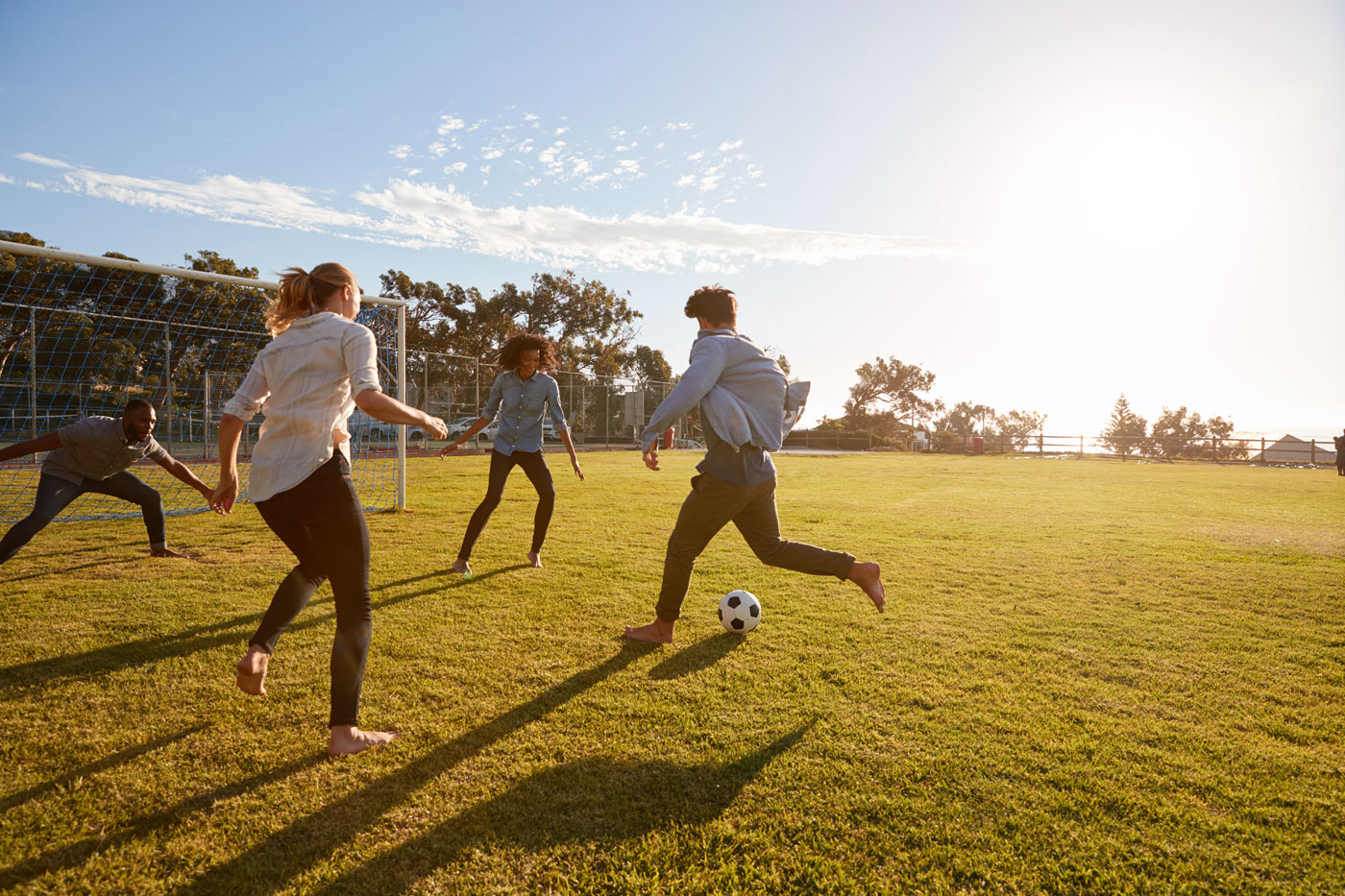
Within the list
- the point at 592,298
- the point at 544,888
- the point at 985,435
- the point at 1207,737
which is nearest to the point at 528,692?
the point at 544,888

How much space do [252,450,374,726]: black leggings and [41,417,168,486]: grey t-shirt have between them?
380 centimetres

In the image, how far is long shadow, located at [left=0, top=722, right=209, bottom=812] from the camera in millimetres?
2414

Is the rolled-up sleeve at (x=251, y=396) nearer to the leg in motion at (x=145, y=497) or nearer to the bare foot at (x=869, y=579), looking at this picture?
the bare foot at (x=869, y=579)

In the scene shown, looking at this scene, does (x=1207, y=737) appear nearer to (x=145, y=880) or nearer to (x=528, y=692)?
(x=528, y=692)

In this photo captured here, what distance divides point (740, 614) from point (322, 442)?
8.68ft

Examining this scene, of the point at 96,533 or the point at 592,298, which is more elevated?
the point at 592,298

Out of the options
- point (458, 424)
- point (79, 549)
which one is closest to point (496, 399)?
point (79, 549)

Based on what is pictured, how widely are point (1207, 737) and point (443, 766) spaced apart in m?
3.23

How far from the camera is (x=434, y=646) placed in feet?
13.2

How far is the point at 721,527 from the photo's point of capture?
156 inches

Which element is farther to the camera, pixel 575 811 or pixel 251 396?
pixel 251 396

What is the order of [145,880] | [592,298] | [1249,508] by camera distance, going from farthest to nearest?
[592,298]
[1249,508]
[145,880]

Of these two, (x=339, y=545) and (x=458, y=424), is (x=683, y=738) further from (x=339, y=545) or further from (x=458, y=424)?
(x=458, y=424)

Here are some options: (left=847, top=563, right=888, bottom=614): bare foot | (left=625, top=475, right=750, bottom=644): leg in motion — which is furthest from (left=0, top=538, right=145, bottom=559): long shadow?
(left=847, top=563, right=888, bottom=614): bare foot
